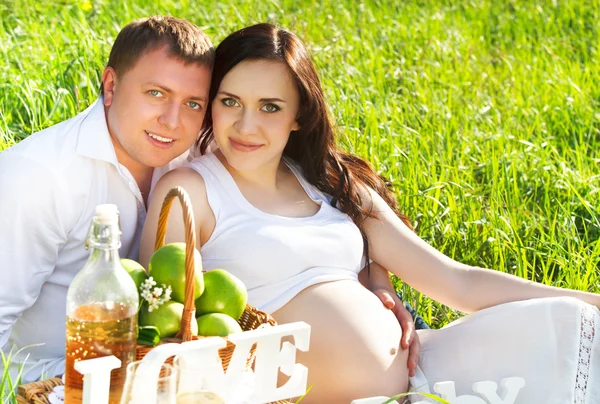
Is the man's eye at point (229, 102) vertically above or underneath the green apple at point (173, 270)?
above

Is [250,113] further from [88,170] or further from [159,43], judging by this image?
[88,170]

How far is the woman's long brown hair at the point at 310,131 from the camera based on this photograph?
9.74ft

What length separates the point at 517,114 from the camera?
5.55 metres

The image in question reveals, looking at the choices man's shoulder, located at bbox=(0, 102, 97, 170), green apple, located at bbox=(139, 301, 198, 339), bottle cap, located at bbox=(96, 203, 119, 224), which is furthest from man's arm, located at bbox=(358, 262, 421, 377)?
bottle cap, located at bbox=(96, 203, 119, 224)

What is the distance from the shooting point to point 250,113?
9.50 feet

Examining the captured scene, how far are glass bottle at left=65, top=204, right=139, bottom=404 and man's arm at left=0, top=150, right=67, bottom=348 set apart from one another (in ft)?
2.28

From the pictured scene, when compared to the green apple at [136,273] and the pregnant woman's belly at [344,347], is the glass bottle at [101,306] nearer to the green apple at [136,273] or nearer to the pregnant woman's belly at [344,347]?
the green apple at [136,273]

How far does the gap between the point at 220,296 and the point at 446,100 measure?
3.47 m

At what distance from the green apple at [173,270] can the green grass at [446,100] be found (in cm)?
160

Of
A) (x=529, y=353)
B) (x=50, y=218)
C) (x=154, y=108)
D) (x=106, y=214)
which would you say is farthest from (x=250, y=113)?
(x=529, y=353)

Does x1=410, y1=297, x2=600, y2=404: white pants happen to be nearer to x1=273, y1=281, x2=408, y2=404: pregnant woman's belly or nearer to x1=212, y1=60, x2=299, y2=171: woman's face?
x1=273, y1=281, x2=408, y2=404: pregnant woman's belly

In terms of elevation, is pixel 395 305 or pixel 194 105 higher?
pixel 194 105

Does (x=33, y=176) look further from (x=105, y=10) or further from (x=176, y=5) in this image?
(x=176, y=5)

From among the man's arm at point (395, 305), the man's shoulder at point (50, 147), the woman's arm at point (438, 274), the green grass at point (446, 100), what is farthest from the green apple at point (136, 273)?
the green grass at point (446, 100)
